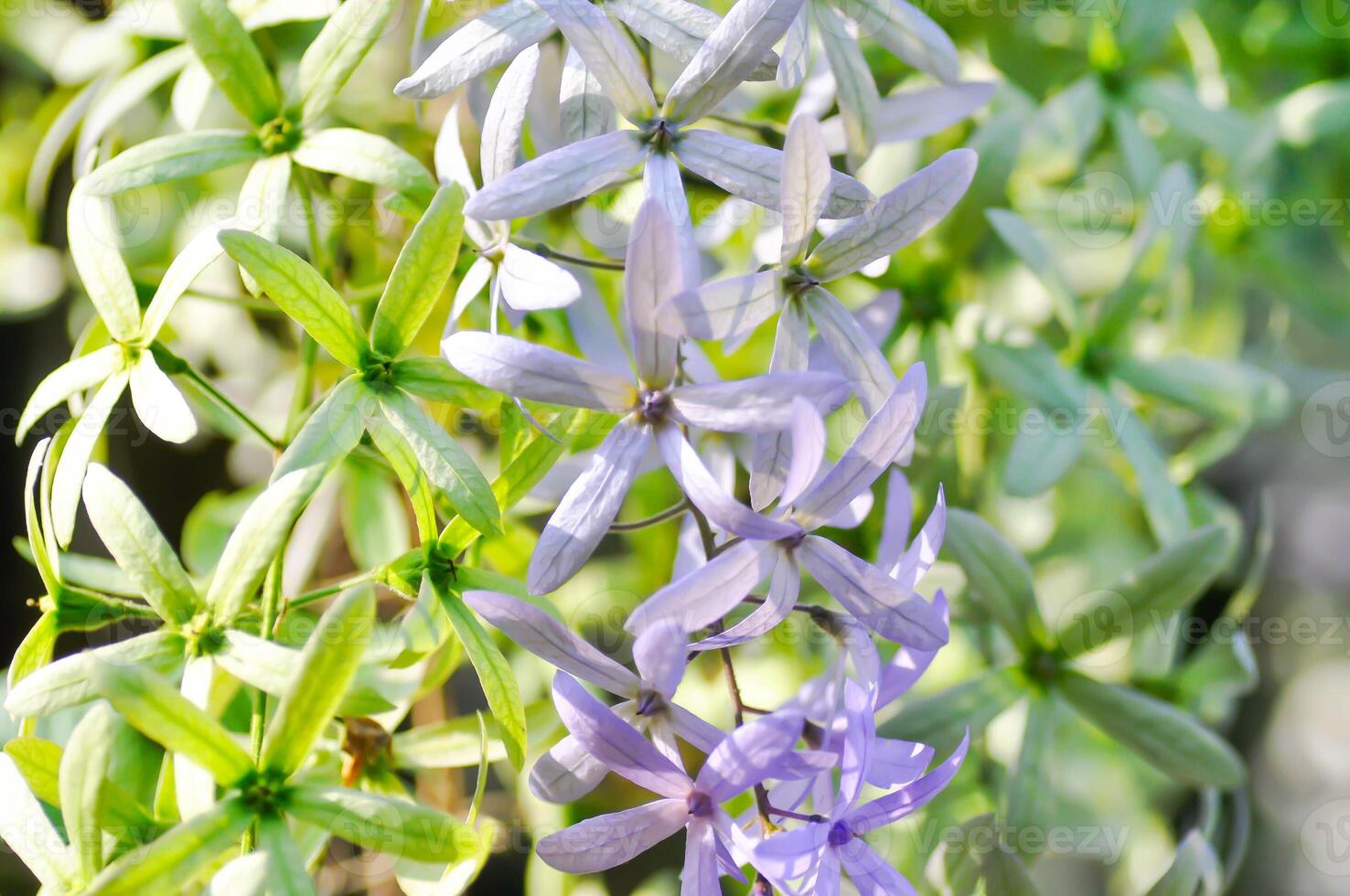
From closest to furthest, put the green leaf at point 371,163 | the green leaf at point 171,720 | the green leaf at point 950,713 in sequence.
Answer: the green leaf at point 171,720
the green leaf at point 371,163
the green leaf at point 950,713

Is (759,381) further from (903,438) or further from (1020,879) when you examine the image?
(1020,879)

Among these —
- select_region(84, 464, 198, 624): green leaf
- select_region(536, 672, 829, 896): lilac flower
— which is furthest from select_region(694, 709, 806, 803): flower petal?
select_region(84, 464, 198, 624): green leaf

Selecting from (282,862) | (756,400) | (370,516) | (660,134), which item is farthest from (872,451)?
(370,516)

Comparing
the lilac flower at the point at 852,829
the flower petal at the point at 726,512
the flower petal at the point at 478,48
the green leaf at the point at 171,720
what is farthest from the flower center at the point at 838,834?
the flower petal at the point at 478,48

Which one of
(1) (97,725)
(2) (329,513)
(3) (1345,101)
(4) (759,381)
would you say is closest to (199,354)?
(2) (329,513)

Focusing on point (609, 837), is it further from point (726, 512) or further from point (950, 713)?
point (950, 713)

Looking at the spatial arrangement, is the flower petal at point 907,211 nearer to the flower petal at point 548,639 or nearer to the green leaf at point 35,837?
the flower petal at point 548,639

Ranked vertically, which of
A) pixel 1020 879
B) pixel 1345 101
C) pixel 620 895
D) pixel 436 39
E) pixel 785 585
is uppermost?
pixel 436 39
